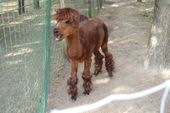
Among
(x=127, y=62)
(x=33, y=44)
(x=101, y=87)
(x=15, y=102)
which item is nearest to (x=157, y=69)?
(x=127, y=62)

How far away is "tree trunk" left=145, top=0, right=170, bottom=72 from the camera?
5465mm

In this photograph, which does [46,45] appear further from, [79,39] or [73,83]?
[73,83]

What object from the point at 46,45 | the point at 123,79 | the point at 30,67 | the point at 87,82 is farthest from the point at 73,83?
the point at 123,79

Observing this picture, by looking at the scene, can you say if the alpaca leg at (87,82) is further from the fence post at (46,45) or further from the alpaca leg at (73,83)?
the fence post at (46,45)

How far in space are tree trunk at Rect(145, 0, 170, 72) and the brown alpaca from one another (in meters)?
Result: 0.70

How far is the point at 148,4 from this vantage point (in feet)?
35.6

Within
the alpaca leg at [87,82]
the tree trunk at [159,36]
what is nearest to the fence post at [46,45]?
the alpaca leg at [87,82]

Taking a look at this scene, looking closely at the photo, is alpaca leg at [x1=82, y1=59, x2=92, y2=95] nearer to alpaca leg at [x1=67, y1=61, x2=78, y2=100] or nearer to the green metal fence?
alpaca leg at [x1=67, y1=61, x2=78, y2=100]

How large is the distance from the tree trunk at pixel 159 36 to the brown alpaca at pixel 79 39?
0.70 metres

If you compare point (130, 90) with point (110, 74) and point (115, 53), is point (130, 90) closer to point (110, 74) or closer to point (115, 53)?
point (110, 74)

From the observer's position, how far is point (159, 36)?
5.60 meters

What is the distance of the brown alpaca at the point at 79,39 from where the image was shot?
13.4 feet

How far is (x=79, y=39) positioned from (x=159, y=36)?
5.41ft

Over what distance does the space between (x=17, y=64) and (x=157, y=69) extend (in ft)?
7.15
